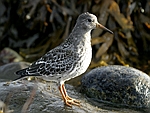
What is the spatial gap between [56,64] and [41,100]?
1.64 ft

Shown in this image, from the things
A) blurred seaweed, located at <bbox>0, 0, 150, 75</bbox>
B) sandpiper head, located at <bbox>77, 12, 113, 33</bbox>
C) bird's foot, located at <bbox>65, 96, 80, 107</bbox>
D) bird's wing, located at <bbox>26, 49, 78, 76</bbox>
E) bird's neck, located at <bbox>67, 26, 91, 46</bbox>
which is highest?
blurred seaweed, located at <bbox>0, 0, 150, 75</bbox>

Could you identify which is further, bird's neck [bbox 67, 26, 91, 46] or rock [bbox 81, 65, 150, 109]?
rock [bbox 81, 65, 150, 109]

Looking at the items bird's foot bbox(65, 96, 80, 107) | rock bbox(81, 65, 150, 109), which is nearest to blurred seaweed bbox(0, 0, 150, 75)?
rock bbox(81, 65, 150, 109)

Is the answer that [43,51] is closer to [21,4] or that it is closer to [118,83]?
[21,4]

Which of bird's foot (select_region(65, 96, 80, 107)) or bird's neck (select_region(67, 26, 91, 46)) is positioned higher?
bird's neck (select_region(67, 26, 91, 46))

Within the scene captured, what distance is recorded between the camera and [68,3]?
8055mm

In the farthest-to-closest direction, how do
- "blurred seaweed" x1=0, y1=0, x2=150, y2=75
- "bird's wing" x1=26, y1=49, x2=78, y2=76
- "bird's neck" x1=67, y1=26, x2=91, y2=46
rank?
"blurred seaweed" x1=0, y1=0, x2=150, y2=75 < "bird's neck" x1=67, y1=26, x2=91, y2=46 < "bird's wing" x1=26, y1=49, x2=78, y2=76

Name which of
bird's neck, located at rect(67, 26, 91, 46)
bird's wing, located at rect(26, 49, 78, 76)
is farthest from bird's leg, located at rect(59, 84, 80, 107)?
bird's neck, located at rect(67, 26, 91, 46)

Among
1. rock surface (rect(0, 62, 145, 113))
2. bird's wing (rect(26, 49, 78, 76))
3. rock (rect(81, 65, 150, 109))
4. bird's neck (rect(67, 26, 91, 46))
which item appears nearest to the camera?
rock surface (rect(0, 62, 145, 113))

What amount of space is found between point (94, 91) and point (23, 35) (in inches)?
137

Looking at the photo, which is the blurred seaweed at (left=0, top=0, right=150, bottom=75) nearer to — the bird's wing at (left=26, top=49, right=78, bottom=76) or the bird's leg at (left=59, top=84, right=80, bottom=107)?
the bird's leg at (left=59, top=84, right=80, bottom=107)

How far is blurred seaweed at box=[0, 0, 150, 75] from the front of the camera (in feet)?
25.5

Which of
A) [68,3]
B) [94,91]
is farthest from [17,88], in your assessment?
[68,3]

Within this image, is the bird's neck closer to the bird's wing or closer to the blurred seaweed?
the bird's wing
